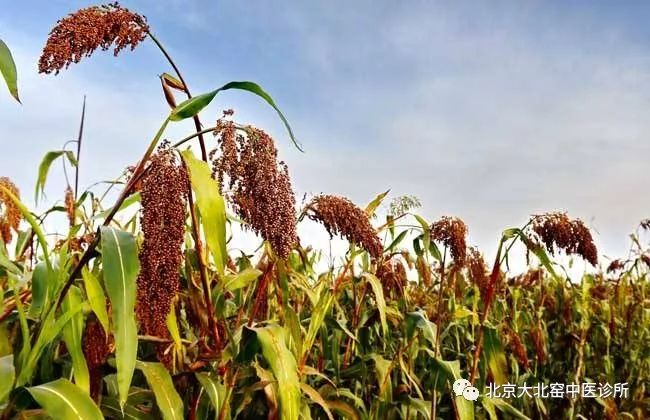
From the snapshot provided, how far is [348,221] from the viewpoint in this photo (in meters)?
1.83

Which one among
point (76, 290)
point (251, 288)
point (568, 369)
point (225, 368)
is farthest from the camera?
point (568, 369)

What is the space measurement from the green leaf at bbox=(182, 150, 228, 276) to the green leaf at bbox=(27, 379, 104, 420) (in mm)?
356

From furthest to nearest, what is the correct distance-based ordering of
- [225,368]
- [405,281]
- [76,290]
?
1. [405,281]
2. [225,368]
3. [76,290]

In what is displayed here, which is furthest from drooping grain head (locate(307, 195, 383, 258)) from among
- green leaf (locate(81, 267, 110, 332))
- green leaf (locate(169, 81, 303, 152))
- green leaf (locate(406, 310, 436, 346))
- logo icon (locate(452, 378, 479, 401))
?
logo icon (locate(452, 378, 479, 401))

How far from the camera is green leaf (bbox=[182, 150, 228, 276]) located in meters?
1.33

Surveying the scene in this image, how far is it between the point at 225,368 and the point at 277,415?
1.02 ft

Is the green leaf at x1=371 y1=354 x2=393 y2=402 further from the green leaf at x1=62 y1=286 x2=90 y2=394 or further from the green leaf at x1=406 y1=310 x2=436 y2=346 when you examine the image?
the green leaf at x1=62 y1=286 x2=90 y2=394

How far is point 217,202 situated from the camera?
1338 mm

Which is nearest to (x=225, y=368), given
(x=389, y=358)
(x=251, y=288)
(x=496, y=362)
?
(x=251, y=288)

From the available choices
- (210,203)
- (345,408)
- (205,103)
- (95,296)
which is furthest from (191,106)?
(345,408)

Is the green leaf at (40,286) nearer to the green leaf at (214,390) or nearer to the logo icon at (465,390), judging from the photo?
the green leaf at (214,390)

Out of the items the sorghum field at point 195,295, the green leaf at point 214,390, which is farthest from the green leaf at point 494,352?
the green leaf at point 214,390

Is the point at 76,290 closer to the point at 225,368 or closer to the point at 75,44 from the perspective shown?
the point at 225,368

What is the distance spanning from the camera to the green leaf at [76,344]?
1.50 metres
